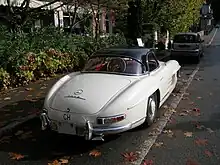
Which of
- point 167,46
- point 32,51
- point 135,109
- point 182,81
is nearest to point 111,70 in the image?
point 135,109

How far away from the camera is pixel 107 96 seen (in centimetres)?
506

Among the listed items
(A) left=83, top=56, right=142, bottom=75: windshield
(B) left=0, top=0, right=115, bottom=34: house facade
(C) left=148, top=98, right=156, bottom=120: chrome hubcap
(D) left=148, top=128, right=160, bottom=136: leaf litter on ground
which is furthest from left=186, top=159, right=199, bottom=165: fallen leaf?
(B) left=0, top=0, right=115, bottom=34: house facade

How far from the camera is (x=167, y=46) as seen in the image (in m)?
23.8

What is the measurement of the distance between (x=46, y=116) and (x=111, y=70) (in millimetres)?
1673

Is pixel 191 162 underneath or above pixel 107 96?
underneath

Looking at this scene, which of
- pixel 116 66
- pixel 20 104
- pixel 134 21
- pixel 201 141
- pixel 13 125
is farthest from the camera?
pixel 134 21

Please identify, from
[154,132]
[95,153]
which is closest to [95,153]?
[95,153]

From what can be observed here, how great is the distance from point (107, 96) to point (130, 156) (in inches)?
39.0

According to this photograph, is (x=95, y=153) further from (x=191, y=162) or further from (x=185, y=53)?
(x=185, y=53)

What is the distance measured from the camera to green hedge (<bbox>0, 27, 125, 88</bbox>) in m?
8.67

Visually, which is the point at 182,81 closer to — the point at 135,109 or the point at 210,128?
the point at 210,128

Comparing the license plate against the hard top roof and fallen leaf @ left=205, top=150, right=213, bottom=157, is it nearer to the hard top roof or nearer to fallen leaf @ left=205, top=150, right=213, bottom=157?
fallen leaf @ left=205, top=150, right=213, bottom=157

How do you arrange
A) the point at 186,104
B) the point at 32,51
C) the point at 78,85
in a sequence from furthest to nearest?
1. the point at 32,51
2. the point at 186,104
3. the point at 78,85

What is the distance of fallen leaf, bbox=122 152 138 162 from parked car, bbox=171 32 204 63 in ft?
42.8
